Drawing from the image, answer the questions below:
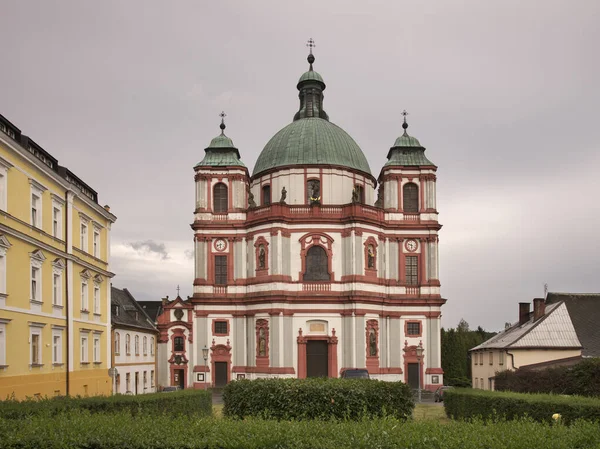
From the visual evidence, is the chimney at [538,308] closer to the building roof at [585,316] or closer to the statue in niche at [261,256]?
the building roof at [585,316]

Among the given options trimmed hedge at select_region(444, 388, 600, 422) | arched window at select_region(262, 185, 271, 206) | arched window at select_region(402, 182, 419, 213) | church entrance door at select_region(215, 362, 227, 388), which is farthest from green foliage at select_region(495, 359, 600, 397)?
arched window at select_region(262, 185, 271, 206)

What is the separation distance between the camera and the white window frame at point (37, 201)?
100ft

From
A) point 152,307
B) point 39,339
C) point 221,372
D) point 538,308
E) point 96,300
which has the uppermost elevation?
point 96,300

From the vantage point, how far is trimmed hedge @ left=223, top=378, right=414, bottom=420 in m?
22.2

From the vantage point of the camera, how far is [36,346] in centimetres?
3086

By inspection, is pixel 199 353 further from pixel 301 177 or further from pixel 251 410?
pixel 251 410

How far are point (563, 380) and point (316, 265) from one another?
2673 cm

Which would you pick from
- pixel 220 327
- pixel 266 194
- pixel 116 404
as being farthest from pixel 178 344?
pixel 116 404

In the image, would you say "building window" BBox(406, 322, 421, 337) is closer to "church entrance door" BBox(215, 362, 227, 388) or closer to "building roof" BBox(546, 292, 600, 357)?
"building roof" BBox(546, 292, 600, 357)

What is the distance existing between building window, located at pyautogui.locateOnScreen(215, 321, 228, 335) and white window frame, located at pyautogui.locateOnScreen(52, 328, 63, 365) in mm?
23641

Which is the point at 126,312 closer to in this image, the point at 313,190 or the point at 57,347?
the point at 313,190

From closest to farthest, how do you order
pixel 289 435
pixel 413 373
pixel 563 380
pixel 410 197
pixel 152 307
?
pixel 289 435, pixel 563 380, pixel 413 373, pixel 410 197, pixel 152 307

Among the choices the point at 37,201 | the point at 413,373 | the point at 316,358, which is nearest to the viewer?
the point at 37,201

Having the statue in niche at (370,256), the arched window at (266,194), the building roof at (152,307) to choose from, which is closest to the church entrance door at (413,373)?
the statue in niche at (370,256)
